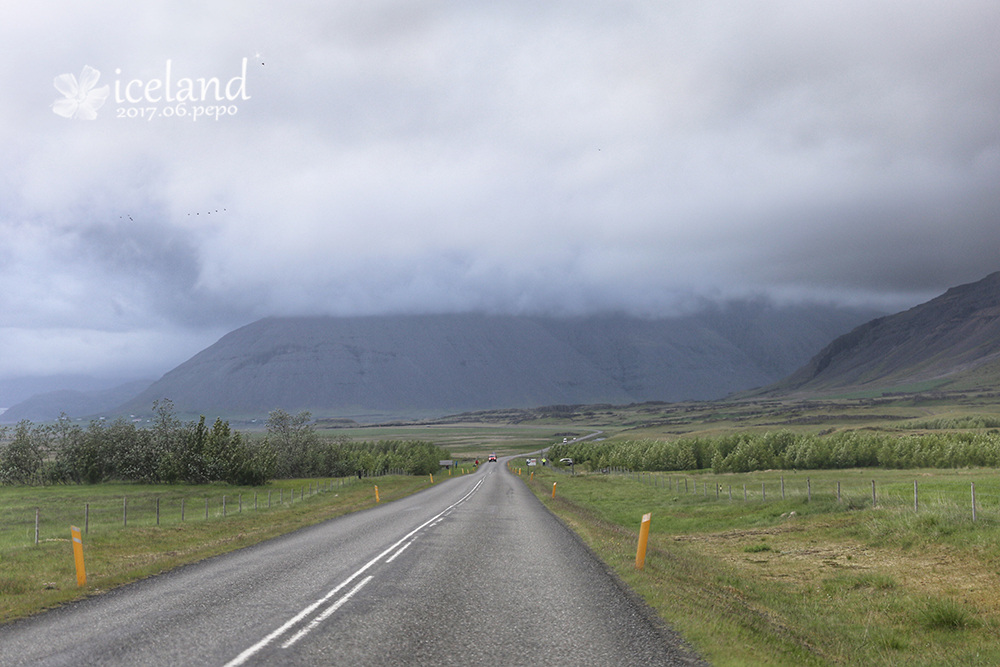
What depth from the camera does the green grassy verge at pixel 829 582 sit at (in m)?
11.2

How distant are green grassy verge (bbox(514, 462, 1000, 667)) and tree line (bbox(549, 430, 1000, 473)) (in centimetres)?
6673

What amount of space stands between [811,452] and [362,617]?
10018 centimetres

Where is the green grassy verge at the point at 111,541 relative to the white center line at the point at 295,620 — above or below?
below

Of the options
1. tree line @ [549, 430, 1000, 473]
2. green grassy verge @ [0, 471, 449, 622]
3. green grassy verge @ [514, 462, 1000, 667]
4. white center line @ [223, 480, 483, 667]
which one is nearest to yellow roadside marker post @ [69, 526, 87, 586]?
green grassy verge @ [0, 471, 449, 622]

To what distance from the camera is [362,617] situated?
1175 centimetres

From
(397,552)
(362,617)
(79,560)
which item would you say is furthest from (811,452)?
(79,560)

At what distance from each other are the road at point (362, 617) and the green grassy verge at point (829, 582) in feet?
4.52

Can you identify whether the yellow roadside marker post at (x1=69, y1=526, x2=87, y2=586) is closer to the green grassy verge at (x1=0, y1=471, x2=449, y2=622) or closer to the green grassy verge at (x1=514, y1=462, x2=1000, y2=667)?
the green grassy verge at (x1=0, y1=471, x2=449, y2=622)

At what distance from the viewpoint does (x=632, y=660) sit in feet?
30.9

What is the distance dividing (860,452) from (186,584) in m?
102

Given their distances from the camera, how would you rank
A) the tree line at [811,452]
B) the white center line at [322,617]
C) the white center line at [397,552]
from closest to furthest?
the white center line at [322,617]
the white center line at [397,552]
the tree line at [811,452]

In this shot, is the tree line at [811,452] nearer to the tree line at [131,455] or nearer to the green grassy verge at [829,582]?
the tree line at [131,455]

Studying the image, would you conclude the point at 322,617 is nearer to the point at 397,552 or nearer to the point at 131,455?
the point at 397,552

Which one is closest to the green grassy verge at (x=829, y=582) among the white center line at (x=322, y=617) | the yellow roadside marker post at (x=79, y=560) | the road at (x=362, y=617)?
the road at (x=362, y=617)
